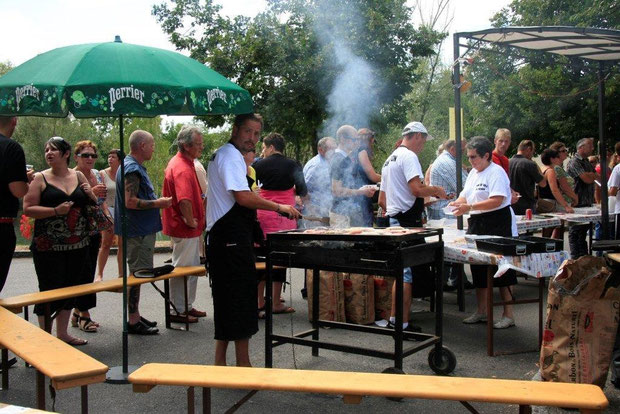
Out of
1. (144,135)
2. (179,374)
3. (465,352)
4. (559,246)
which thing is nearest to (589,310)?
(559,246)

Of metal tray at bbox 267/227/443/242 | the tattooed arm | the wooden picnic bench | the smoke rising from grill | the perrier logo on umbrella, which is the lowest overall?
the wooden picnic bench

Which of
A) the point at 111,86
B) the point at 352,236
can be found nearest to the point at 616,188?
the point at 352,236

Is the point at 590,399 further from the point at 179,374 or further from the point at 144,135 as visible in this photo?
the point at 144,135

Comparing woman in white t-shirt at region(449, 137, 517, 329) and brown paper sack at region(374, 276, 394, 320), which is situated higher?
woman in white t-shirt at region(449, 137, 517, 329)

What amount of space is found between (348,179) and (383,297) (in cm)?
159

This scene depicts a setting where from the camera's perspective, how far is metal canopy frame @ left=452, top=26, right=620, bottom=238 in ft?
23.4

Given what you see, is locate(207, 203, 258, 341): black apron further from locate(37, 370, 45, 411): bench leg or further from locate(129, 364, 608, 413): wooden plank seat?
locate(37, 370, 45, 411): bench leg

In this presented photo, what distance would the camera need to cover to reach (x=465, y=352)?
5.74 meters

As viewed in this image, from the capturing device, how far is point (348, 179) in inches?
304

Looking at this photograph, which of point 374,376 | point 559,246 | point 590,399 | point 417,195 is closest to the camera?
point 590,399

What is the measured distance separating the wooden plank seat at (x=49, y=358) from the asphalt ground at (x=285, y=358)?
569 millimetres

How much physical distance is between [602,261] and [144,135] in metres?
4.16

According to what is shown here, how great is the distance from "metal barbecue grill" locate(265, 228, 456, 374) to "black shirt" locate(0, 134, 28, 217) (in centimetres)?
195

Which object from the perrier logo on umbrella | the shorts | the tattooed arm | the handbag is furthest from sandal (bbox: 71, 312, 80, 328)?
the perrier logo on umbrella
